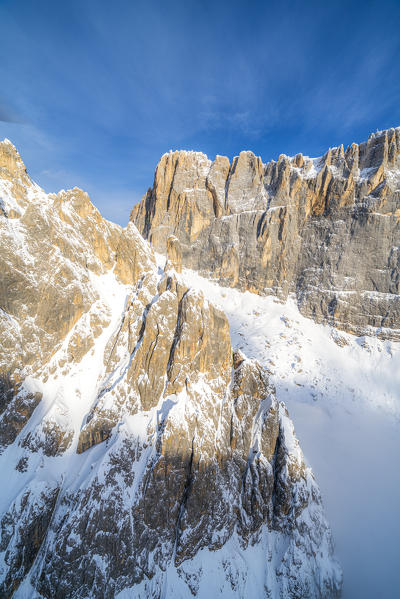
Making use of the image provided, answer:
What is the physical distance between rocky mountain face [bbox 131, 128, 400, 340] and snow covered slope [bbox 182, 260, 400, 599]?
18.1 ft

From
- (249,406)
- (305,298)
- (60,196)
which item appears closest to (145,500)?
(249,406)

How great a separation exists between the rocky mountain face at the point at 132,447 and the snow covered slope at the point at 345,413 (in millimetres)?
7759

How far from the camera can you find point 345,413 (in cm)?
4275

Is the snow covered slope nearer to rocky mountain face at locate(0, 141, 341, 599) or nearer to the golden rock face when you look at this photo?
rocky mountain face at locate(0, 141, 341, 599)

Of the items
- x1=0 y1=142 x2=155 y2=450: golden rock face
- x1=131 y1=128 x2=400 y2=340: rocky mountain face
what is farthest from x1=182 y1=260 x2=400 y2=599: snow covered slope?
x1=0 y1=142 x2=155 y2=450: golden rock face

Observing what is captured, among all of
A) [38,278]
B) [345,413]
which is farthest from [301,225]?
[38,278]

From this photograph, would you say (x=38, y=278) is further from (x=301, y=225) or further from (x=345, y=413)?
(x=301, y=225)

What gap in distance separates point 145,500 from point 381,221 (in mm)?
71480

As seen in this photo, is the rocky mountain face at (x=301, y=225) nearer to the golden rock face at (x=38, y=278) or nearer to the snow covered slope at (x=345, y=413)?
the snow covered slope at (x=345, y=413)

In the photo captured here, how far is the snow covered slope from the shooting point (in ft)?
92.5

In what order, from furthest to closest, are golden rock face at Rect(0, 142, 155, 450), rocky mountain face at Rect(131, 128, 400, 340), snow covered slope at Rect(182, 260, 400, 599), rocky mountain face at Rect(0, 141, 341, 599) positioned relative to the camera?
rocky mountain face at Rect(131, 128, 400, 340), snow covered slope at Rect(182, 260, 400, 599), golden rock face at Rect(0, 142, 155, 450), rocky mountain face at Rect(0, 141, 341, 599)

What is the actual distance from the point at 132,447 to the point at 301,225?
221 ft

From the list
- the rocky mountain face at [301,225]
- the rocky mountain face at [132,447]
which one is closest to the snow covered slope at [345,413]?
the rocky mountain face at [301,225]

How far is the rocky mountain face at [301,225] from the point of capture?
58.4 metres
